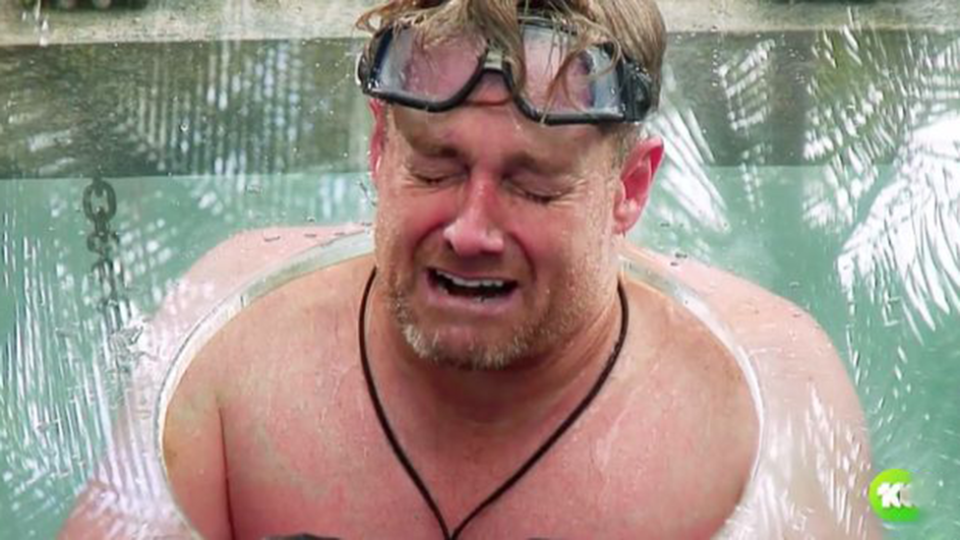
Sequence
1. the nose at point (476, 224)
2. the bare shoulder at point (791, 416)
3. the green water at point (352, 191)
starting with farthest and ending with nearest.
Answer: the green water at point (352, 191), the bare shoulder at point (791, 416), the nose at point (476, 224)

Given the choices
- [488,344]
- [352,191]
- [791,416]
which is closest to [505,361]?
[488,344]

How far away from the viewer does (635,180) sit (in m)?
1.84

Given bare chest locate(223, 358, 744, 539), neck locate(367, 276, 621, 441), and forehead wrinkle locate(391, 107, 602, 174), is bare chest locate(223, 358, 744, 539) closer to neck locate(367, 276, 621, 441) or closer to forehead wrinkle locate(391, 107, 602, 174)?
neck locate(367, 276, 621, 441)

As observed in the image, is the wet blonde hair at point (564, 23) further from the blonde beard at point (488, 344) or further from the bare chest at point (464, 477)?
the bare chest at point (464, 477)

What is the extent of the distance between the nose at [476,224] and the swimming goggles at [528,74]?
3.1 inches

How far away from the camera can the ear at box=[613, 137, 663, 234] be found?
1.80 metres

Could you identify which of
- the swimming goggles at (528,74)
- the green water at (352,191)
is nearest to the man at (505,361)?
the swimming goggles at (528,74)

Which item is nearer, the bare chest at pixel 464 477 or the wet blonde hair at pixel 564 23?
the wet blonde hair at pixel 564 23

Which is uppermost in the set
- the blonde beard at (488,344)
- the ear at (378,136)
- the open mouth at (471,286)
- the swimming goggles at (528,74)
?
the swimming goggles at (528,74)

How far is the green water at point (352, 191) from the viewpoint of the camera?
2.43 m

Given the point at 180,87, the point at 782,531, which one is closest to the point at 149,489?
the point at 782,531

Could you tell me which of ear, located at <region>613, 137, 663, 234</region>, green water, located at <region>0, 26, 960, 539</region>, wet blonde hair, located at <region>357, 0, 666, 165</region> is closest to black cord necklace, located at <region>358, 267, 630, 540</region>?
ear, located at <region>613, 137, 663, 234</region>

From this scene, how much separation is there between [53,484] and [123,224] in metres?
0.42

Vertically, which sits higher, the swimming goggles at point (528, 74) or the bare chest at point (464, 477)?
the swimming goggles at point (528, 74)
